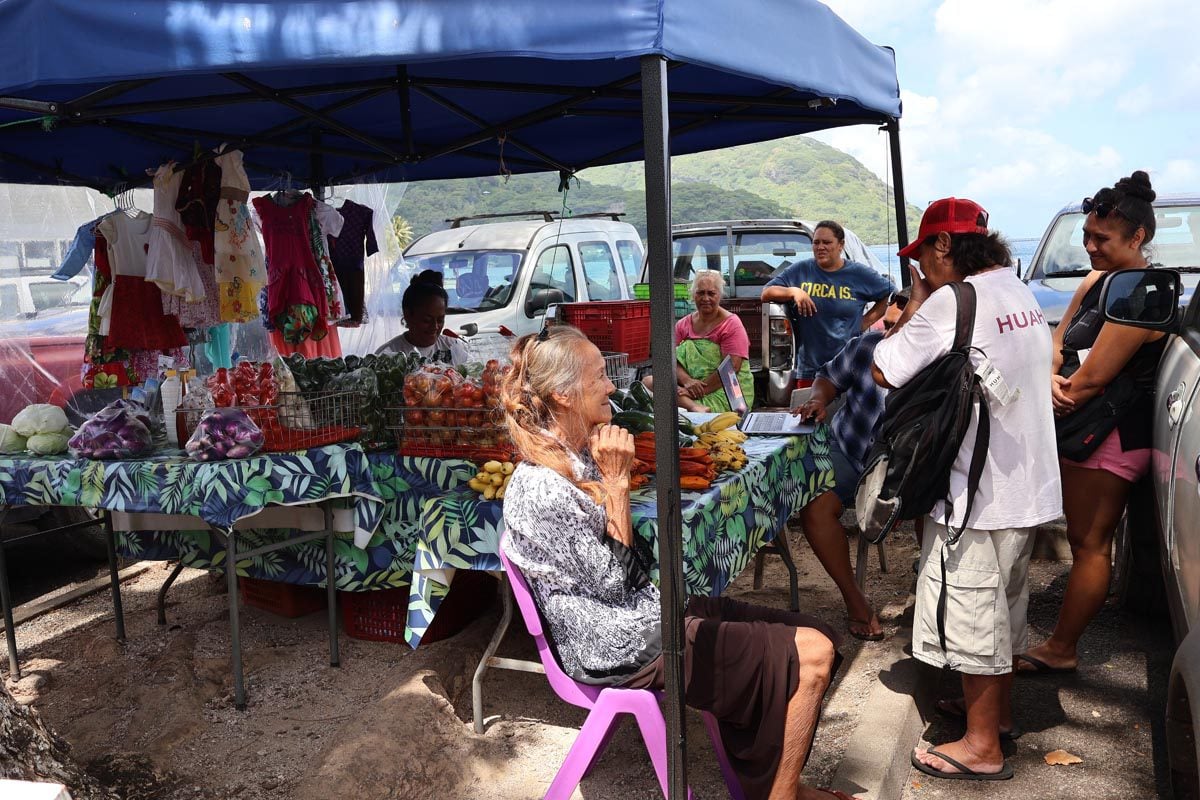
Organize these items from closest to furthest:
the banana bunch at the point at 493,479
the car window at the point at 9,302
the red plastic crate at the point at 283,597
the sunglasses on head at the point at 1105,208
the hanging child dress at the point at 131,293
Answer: the banana bunch at the point at 493,479 < the sunglasses on head at the point at 1105,208 < the red plastic crate at the point at 283,597 < the hanging child dress at the point at 131,293 < the car window at the point at 9,302

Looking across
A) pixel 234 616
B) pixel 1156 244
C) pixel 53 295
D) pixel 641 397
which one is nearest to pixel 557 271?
pixel 53 295

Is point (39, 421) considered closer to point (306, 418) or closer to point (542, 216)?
point (306, 418)

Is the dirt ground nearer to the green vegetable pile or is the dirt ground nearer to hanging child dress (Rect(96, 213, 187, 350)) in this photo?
the green vegetable pile

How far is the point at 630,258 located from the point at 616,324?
657 centimetres

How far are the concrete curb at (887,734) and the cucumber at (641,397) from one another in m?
1.47

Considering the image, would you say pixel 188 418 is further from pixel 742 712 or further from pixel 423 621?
pixel 742 712

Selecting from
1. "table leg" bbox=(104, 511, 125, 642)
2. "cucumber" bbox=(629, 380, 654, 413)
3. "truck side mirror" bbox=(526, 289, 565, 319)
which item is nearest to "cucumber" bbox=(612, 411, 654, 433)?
"cucumber" bbox=(629, 380, 654, 413)

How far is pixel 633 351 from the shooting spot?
16.5ft

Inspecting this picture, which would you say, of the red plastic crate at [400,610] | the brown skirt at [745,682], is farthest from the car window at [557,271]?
the brown skirt at [745,682]

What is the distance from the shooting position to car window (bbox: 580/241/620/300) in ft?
34.1

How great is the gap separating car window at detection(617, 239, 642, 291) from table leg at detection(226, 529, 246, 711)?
7578mm

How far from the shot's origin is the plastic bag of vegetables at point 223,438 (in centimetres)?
402

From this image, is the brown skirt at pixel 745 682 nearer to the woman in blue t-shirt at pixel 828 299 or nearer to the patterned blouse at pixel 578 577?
the patterned blouse at pixel 578 577

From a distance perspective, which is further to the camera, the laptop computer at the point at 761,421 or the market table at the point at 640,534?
the laptop computer at the point at 761,421
